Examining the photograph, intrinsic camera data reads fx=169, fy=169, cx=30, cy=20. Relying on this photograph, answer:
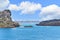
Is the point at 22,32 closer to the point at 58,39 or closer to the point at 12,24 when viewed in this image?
the point at 12,24

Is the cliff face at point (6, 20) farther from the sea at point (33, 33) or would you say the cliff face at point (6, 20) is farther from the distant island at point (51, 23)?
the distant island at point (51, 23)

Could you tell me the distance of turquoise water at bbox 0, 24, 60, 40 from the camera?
4188mm

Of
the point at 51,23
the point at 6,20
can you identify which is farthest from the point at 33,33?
the point at 6,20

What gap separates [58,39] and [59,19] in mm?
496

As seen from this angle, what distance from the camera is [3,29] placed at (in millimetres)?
4375

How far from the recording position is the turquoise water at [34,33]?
13.7 feet

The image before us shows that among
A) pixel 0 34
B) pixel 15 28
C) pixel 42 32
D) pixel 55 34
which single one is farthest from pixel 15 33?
pixel 55 34

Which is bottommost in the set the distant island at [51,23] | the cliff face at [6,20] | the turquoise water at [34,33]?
the turquoise water at [34,33]

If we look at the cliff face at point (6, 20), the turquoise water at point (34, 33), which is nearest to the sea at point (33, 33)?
the turquoise water at point (34, 33)

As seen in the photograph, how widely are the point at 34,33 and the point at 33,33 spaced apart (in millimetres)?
31

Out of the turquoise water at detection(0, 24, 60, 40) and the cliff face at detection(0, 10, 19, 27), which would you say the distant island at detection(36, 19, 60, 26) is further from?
the cliff face at detection(0, 10, 19, 27)

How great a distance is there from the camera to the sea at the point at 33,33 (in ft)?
13.7

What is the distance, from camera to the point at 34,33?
423 centimetres

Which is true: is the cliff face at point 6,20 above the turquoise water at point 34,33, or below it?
above
